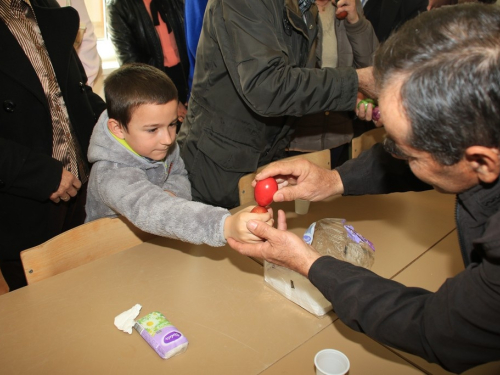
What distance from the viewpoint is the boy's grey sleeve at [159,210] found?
4.59 feet

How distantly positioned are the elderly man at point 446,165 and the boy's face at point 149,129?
89 centimetres

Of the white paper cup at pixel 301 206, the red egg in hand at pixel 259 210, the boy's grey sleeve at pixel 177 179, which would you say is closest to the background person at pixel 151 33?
the boy's grey sleeve at pixel 177 179

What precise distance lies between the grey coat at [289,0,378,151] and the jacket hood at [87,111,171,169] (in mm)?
1118

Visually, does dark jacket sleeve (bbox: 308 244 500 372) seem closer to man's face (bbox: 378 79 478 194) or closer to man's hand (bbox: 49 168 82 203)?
man's face (bbox: 378 79 478 194)

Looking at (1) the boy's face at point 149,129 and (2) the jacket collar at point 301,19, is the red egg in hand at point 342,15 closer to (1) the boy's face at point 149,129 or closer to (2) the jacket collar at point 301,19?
(2) the jacket collar at point 301,19

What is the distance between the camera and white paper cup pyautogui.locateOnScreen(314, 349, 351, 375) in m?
1.02

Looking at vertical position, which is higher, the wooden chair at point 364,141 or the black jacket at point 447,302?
the black jacket at point 447,302

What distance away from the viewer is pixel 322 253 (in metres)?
1.46

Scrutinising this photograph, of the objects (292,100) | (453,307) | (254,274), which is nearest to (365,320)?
(453,307)

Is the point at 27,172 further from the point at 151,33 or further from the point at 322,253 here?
the point at 151,33

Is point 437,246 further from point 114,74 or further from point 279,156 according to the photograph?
point 114,74

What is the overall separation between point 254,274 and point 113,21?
254 centimetres

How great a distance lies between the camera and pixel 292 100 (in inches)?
69.0

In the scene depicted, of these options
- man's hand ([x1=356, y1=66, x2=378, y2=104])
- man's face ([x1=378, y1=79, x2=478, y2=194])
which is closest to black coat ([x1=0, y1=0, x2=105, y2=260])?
man's hand ([x1=356, y1=66, x2=378, y2=104])
